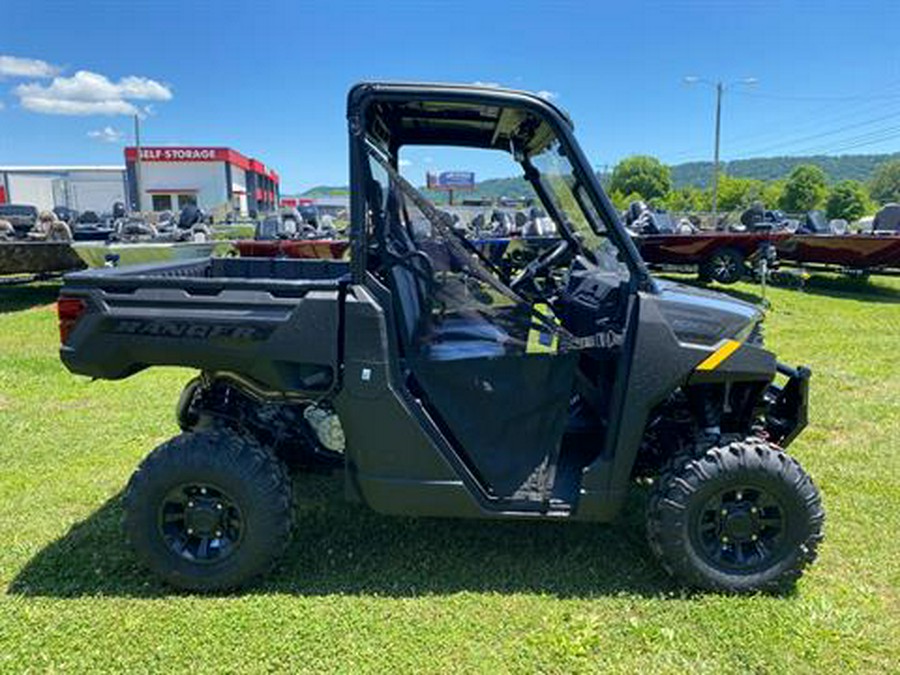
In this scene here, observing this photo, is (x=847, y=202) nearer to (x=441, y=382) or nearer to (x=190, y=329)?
(x=441, y=382)

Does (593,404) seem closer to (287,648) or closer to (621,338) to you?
(621,338)

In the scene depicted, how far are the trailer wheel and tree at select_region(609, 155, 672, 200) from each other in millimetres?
76558

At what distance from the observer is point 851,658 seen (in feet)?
8.19

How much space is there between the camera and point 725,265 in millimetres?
12273

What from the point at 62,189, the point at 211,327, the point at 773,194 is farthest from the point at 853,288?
the point at 773,194

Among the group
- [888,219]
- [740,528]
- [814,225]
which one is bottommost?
[740,528]

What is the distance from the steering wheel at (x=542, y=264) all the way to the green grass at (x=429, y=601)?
1270 mm

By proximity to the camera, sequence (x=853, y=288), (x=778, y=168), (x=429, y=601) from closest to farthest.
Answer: (x=429, y=601) → (x=853, y=288) → (x=778, y=168)

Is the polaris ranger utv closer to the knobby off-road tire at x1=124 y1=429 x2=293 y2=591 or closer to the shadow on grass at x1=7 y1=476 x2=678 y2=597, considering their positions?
the knobby off-road tire at x1=124 y1=429 x2=293 y2=591

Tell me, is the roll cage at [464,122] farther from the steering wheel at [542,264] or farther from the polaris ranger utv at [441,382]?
the steering wheel at [542,264]

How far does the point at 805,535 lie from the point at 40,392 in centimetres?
601

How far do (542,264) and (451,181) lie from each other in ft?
2.18

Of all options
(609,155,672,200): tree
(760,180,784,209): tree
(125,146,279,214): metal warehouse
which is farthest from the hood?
(609,155,672,200): tree

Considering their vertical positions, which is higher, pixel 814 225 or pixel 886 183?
pixel 886 183
